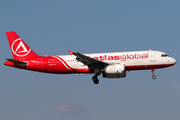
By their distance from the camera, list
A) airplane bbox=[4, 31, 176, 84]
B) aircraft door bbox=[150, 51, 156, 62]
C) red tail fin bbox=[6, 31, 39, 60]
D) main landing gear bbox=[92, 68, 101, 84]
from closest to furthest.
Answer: airplane bbox=[4, 31, 176, 84]
aircraft door bbox=[150, 51, 156, 62]
main landing gear bbox=[92, 68, 101, 84]
red tail fin bbox=[6, 31, 39, 60]

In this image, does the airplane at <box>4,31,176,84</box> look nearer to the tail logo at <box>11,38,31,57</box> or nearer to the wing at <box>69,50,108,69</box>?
the wing at <box>69,50,108,69</box>

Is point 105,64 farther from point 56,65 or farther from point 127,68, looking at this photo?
point 56,65

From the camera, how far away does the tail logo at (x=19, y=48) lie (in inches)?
2039

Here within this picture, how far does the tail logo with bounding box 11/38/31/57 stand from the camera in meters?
51.8

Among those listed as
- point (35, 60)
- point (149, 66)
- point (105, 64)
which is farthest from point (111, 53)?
point (35, 60)

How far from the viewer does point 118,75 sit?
155 feet

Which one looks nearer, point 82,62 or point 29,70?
point 82,62

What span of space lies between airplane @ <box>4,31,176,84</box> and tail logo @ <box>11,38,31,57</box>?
1.24 m

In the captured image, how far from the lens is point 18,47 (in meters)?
52.4

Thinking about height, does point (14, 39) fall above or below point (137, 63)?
above

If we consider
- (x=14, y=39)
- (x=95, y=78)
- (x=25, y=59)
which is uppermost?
Answer: (x=14, y=39)

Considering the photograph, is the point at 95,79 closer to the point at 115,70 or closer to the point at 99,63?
the point at 99,63

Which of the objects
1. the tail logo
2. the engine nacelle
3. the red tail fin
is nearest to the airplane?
the engine nacelle

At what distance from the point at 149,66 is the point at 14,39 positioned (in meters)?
22.1
